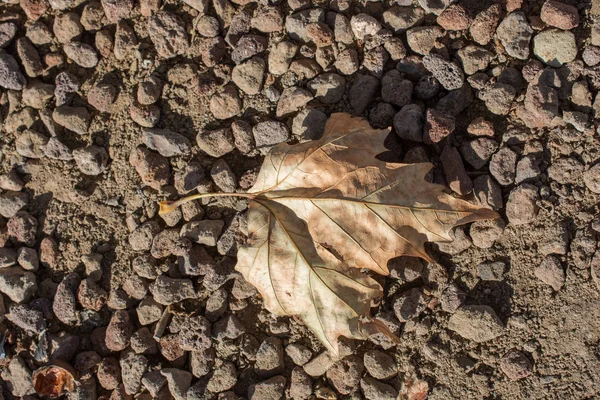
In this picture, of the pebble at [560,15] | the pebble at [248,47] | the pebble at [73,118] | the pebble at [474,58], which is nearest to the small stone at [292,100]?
the pebble at [248,47]

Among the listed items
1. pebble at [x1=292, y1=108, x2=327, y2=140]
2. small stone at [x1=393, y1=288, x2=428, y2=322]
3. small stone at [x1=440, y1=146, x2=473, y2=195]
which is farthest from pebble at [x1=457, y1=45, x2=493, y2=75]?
small stone at [x1=393, y1=288, x2=428, y2=322]

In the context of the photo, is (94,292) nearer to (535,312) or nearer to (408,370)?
(408,370)

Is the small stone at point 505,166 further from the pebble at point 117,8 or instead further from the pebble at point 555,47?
the pebble at point 117,8

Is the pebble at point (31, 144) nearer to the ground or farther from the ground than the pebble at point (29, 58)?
nearer to the ground

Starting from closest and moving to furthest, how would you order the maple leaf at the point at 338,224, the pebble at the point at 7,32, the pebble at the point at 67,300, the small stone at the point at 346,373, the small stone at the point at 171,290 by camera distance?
the maple leaf at the point at 338,224, the small stone at the point at 346,373, the small stone at the point at 171,290, the pebble at the point at 67,300, the pebble at the point at 7,32

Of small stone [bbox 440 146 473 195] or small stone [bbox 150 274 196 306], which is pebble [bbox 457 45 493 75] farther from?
small stone [bbox 150 274 196 306]

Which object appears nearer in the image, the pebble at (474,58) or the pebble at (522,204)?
the pebble at (522,204)

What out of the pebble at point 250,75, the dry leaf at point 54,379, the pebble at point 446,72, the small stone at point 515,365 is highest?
the pebble at point 446,72
